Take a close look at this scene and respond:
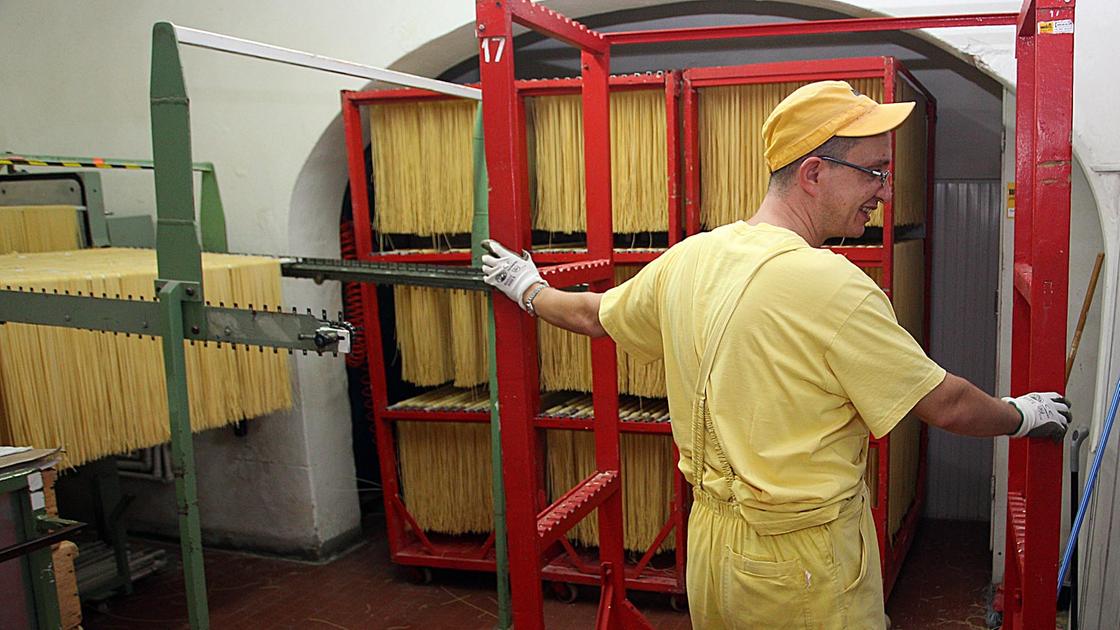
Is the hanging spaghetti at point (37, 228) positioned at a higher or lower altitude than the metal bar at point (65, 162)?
lower

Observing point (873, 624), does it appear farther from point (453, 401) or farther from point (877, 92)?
point (453, 401)

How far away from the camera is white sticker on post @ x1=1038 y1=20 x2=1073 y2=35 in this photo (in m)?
1.80

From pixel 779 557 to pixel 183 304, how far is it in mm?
1532

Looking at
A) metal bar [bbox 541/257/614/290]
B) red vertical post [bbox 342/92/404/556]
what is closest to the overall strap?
metal bar [bbox 541/257/614/290]

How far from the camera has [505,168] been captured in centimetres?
193

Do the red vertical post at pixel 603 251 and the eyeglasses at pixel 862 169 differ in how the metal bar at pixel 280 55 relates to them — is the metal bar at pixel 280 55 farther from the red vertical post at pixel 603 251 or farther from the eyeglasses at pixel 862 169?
the eyeglasses at pixel 862 169

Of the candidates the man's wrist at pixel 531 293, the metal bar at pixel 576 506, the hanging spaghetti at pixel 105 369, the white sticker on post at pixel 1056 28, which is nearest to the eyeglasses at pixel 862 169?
the white sticker on post at pixel 1056 28

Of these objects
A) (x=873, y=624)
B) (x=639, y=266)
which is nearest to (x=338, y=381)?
(x=639, y=266)

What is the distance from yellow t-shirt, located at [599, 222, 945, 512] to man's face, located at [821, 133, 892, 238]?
0.46 ft

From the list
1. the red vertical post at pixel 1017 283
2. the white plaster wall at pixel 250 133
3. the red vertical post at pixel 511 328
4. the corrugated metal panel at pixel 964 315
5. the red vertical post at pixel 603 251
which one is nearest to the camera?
the red vertical post at pixel 511 328

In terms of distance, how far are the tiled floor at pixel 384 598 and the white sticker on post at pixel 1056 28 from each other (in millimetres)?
2587

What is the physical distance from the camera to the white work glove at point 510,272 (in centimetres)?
199

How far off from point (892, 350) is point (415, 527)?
2.93m

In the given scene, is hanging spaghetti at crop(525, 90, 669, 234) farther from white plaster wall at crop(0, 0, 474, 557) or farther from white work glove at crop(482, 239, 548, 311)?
white work glove at crop(482, 239, 548, 311)
